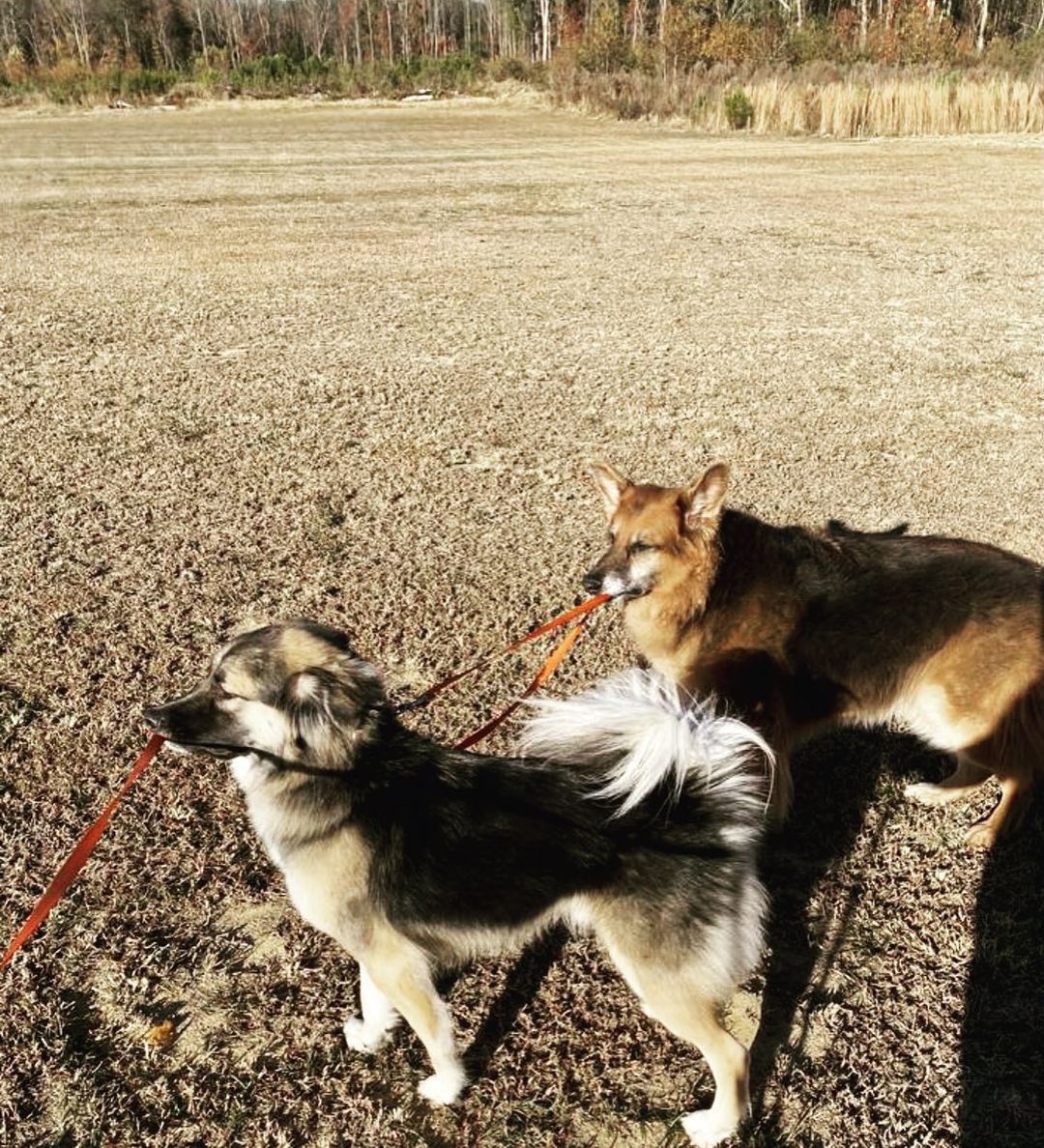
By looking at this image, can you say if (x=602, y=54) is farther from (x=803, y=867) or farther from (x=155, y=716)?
(x=155, y=716)

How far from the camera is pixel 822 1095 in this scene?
2.45 meters

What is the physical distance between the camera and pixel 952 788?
345 centimetres

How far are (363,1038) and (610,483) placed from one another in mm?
2216

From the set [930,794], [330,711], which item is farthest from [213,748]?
[930,794]

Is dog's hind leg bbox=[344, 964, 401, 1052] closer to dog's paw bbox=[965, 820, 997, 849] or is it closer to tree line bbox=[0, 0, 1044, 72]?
dog's paw bbox=[965, 820, 997, 849]

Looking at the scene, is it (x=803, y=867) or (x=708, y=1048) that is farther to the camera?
(x=803, y=867)

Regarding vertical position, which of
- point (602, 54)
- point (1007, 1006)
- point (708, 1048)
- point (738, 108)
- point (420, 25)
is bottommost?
point (1007, 1006)

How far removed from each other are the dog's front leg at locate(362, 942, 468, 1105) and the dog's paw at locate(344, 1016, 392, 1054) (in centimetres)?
22

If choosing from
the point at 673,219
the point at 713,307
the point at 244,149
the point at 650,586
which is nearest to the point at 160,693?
the point at 650,586

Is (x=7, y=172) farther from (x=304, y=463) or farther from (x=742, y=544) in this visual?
(x=742, y=544)

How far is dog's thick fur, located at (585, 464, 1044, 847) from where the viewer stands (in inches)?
120

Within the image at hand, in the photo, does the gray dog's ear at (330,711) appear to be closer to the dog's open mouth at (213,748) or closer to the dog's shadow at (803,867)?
the dog's open mouth at (213,748)

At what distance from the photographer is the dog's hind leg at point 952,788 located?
3402 mm

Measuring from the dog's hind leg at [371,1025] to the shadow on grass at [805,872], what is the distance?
1084 mm
